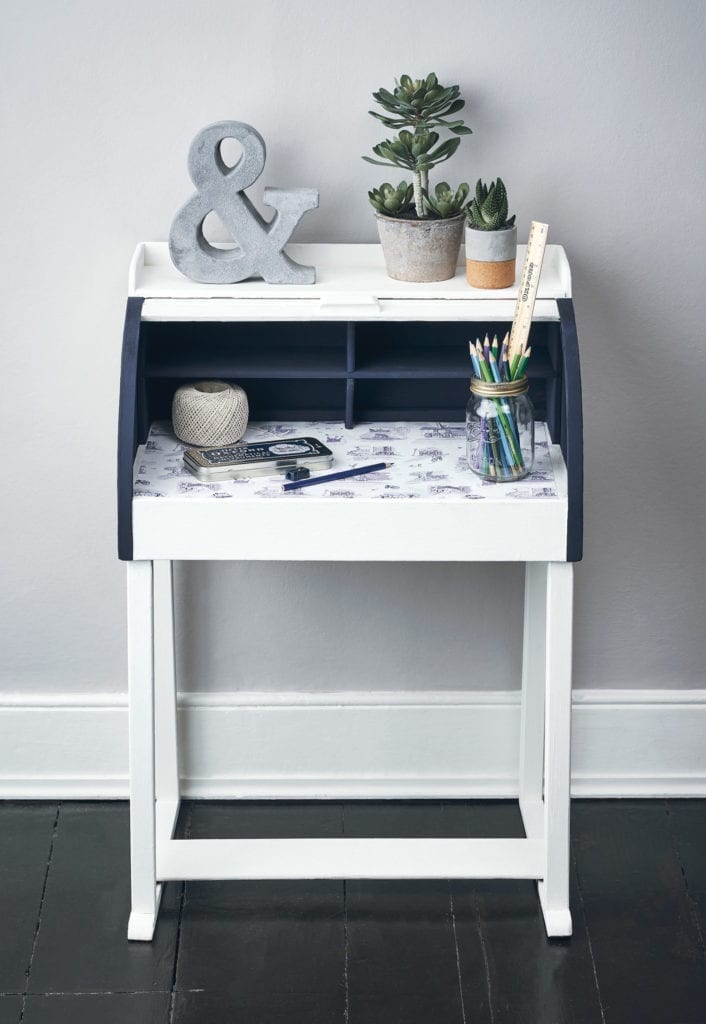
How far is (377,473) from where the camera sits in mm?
2053

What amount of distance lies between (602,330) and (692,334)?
0.17 m

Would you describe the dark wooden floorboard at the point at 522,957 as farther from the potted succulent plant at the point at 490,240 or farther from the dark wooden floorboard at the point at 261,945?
the potted succulent plant at the point at 490,240

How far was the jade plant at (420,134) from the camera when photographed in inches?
79.7

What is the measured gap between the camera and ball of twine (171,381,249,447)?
209 cm

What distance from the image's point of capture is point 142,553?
1.97 metres

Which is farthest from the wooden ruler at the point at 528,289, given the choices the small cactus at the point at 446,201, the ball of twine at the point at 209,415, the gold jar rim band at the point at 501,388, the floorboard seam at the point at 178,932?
the floorboard seam at the point at 178,932

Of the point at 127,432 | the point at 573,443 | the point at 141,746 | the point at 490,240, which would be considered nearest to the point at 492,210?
the point at 490,240

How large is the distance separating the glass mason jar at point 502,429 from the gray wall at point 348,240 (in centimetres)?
38

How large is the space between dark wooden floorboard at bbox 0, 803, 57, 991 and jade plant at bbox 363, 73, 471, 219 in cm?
137

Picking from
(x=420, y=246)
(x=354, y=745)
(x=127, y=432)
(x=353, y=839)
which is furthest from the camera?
(x=354, y=745)

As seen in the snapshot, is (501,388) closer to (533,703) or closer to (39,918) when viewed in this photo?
(533,703)

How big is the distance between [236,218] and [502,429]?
0.56m

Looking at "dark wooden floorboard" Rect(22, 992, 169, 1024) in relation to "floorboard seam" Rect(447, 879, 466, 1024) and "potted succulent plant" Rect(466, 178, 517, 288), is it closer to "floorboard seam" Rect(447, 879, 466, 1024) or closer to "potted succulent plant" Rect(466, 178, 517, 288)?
"floorboard seam" Rect(447, 879, 466, 1024)

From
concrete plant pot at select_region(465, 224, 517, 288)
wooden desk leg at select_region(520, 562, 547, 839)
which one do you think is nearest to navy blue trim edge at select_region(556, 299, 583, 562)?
concrete plant pot at select_region(465, 224, 517, 288)
